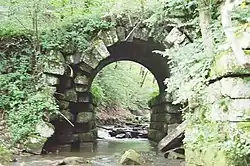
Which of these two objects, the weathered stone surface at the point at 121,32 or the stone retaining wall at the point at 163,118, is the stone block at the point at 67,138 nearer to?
the stone retaining wall at the point at 163,118

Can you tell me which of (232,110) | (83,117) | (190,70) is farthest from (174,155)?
(232,110)

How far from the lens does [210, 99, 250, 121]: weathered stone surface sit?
16.8 feet

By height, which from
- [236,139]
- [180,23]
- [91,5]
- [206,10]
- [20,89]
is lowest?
[236,139]

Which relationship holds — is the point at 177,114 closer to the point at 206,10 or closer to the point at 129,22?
the point at 129,22

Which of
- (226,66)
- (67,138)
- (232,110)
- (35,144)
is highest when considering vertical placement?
(226,66)

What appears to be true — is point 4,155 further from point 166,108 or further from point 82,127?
point 166,108

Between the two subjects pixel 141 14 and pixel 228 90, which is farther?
pixel 141 14

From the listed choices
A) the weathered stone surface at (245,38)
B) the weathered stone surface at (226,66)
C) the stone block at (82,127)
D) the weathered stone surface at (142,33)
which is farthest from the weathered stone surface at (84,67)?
the weathered stone surface at (245,38)

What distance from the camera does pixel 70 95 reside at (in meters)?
11.2

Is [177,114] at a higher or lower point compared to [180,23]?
lower

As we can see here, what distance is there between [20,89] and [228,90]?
20.9 feet

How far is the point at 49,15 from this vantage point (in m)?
11.0

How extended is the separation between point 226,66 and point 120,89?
683 inches

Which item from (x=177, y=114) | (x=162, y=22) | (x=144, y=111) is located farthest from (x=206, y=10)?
(x=144, y=111)
